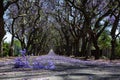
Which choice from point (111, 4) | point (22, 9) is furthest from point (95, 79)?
point (22, 9)

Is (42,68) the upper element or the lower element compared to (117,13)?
lower

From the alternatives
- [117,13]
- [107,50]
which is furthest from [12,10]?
[107,50]

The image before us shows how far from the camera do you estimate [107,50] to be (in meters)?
66.4

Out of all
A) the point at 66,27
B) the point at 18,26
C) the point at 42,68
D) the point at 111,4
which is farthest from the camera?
the point at 66,27

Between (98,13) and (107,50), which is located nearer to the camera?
(98,13)

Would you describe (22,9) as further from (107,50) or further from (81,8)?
(107,50)

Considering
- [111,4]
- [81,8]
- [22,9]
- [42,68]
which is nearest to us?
[42,68]

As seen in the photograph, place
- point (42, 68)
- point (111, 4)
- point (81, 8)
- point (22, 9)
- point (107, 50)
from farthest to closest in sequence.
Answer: point (107, 50)
point (22, 9)
point (111, 4)
point (81, 8)
point (42, 68)

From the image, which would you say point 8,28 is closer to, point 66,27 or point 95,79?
point 66,27

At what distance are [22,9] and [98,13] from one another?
11.2 meters

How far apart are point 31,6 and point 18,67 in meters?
32.4

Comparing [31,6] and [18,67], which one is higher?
[31,6]

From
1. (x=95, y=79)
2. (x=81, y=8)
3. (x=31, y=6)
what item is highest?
(x=31, y=6)

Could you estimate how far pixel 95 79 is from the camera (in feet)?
31.9
